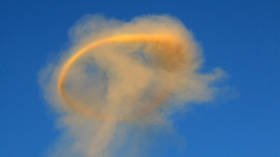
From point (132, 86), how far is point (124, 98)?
231cm

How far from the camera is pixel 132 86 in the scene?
7588cm

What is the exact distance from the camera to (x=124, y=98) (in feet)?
252
